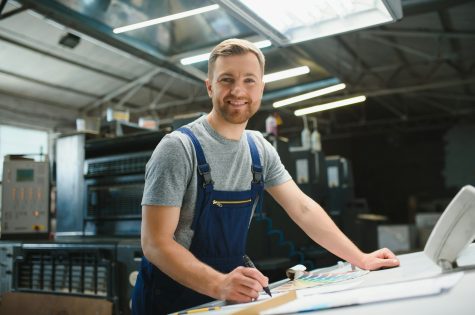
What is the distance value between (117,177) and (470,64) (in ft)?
26.7

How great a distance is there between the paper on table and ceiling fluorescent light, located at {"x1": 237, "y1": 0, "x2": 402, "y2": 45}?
113 centimetres

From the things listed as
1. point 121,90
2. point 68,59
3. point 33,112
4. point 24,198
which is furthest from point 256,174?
point 33,112

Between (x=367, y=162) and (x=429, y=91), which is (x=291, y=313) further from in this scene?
(x=367, y=162)

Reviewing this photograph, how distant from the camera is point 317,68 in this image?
24.0 ft

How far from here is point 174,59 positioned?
641cm

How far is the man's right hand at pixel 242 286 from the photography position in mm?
1026

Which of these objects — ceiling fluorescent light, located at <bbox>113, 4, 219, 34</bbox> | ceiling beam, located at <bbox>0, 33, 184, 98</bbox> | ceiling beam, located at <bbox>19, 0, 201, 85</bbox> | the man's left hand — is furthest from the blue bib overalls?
→ ceiling beam, located at <bbox>0, 33, 184, 98</bbox>

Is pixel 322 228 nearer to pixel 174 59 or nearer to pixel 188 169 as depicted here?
pixel 188 169

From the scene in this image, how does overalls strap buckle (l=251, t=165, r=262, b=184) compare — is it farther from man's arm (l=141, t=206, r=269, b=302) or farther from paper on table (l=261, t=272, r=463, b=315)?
paper on table (l=261, t=272, r=463, b=315)

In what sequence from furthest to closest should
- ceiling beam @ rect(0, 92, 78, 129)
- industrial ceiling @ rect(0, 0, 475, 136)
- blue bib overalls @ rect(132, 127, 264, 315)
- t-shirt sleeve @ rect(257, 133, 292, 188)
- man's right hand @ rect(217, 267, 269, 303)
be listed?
ceiling beam @ rect(0, 92, 78, 129)
industrial ceiling @ rect(0, 0, 475, 136)
t-shirt sleeve @ rect(257, 133, 292, 188)
blue bib overalls @ rect(132, 127, 264, 315)
man's right hand @ rect(217, 267, 269, 303)

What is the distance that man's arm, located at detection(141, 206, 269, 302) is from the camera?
104 cm

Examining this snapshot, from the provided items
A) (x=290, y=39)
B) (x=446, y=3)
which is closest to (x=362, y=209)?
(x=446, y=3)

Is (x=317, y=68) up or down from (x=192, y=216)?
up

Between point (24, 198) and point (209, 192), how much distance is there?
222 cm
